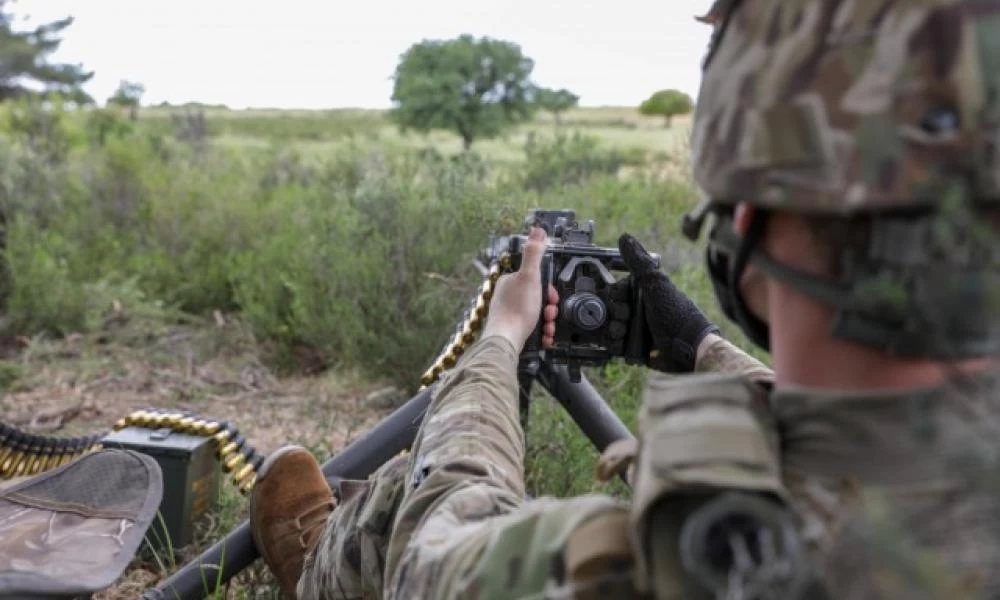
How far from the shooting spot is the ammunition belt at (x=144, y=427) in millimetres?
3273

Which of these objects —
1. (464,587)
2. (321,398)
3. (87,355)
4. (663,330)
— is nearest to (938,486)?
(464,587)

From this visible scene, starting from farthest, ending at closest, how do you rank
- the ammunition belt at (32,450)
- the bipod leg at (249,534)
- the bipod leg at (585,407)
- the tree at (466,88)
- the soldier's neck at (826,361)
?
1. the tree at (466,88)
2. the ammunition belt at (32,450)
3. the bipod leg at (585,407)
4. the bipod leg at (249,534)
5. the soldier's neck at (826,361)

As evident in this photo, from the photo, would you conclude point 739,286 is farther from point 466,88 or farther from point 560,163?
point 466,88

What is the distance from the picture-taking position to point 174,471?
3.17m

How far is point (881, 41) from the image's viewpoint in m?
1.20

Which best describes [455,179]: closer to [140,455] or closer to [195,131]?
[140,455]

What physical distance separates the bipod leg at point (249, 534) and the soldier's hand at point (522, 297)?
58 cm

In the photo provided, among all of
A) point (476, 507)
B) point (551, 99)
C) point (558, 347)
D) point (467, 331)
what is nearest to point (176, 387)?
point (467, 331)

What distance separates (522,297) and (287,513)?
2.94 ft

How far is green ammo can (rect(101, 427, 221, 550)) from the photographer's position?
3.16 metres

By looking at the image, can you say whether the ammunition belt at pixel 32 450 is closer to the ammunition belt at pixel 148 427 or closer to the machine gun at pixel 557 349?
the ammunition belt at pixel 148 427

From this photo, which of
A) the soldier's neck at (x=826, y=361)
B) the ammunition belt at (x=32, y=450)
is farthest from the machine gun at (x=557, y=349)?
the soldier's neck at (x=826, y=361)

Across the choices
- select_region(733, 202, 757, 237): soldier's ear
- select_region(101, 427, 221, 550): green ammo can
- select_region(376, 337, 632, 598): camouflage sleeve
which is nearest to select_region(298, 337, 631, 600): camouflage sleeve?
select_region(376, 337, 632, 598): camouflage sleeve

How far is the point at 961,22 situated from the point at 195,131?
14862 mm
